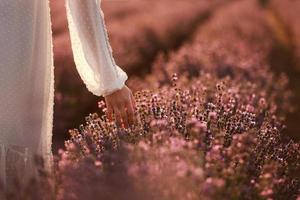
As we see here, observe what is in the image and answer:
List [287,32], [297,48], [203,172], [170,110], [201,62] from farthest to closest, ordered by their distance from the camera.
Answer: [287,32] → [297,48] → [201,62] → [170,110] → [203,172]

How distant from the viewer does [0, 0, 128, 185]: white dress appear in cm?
318

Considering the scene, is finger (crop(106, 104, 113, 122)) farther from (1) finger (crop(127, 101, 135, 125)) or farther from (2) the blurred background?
(2) the blurred background

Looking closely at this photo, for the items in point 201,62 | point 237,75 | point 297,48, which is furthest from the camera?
point 297,48

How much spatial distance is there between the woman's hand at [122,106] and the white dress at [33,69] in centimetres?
3

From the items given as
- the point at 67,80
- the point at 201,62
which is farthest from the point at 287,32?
the point at 67,80

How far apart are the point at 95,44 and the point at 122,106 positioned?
0.26 metres

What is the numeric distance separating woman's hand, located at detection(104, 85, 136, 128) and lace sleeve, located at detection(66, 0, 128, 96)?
3cm

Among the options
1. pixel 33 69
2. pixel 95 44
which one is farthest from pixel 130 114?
pixel 33 69

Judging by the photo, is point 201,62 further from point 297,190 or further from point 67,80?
point 297,190

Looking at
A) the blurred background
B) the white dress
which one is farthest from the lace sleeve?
the blurred background

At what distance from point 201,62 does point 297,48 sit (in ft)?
11.6

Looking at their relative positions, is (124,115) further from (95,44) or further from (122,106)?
(95,44)

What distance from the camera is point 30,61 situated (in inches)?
127

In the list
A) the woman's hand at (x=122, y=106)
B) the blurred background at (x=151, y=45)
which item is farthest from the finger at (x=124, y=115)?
the blurred background at (x=151, y=45)
